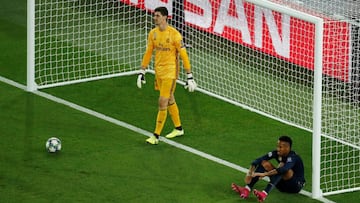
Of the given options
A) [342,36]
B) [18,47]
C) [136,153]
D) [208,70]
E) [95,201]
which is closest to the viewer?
[95,201]

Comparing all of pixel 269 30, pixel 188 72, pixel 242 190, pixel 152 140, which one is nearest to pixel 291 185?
pixel 242 190

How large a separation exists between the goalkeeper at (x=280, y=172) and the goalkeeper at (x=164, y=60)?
6.52 feet

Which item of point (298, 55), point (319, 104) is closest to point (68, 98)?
point (298, 55)

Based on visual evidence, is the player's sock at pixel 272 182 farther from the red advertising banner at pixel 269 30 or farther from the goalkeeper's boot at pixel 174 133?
the red advertising banner at pixel 269 30

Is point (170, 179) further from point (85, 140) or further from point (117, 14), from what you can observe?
point (117, 14)

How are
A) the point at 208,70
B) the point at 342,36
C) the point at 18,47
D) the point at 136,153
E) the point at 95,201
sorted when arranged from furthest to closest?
the point at 18,47
the point at 208,70
the point at 342,36
the point at 136,153
the point at 95,201

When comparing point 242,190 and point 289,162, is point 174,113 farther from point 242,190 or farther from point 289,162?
point 289,162

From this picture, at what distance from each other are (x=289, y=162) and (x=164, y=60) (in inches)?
113

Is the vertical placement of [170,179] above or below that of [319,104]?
below

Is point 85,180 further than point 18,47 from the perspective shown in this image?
No

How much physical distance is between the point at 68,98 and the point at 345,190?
18.3ft

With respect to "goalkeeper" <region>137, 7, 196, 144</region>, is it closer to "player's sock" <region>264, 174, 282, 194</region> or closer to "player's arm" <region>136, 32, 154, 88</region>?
"player's arm" <region>136, 32, 154, 88</region>

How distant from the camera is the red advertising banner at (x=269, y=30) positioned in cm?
1992

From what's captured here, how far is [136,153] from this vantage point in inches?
721
